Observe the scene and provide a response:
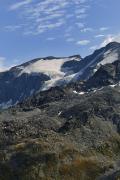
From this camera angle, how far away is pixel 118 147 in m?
176

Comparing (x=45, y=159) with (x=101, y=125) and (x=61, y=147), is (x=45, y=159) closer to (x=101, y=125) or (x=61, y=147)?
(x=61, y=147)

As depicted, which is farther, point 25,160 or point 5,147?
point 5,147

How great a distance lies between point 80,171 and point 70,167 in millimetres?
2793

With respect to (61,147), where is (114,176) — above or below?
above

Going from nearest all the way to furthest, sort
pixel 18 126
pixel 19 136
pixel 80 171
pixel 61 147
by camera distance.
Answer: pixel 80 171 < pixel 61 147 < pixel 19 136 < pixel 18 126

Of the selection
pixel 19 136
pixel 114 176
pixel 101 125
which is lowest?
pixel 101 125

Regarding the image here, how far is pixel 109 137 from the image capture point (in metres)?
183

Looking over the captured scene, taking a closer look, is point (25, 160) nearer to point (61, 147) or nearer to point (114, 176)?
point (61, 147)

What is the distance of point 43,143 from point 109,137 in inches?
1777

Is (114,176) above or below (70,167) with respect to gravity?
above

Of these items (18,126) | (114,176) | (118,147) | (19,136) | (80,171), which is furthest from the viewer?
(18,126)

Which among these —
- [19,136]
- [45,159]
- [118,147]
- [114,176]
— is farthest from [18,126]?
[114,176]

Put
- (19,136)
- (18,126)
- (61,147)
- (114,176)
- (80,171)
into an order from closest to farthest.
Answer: (114,176) < (80,171) < (61,147) < (19,136) < (18,126)

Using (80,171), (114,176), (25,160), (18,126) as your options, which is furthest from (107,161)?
(18,126)
